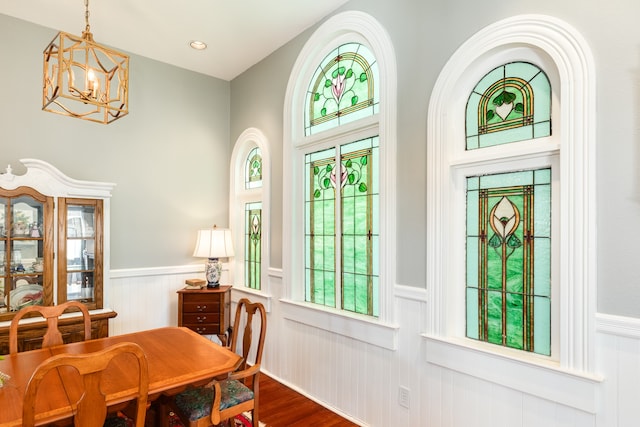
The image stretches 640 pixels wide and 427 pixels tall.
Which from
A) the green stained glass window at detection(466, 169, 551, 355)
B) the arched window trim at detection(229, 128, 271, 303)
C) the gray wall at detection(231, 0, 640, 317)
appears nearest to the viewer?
the gray wall at detection(231, 0, 640, 317)

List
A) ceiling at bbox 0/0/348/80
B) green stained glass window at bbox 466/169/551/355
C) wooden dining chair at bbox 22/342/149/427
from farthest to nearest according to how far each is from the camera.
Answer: ceiling at bbox 0/0/348/80 < green stained glass window at bbox 466/169/551/355 < wooden dining chair at bbox 22/342/149/427

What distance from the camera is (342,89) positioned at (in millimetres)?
3068

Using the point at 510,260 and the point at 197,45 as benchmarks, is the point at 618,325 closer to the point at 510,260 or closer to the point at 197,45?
the point at 510,260

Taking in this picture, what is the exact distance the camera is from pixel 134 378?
1764 millimetres

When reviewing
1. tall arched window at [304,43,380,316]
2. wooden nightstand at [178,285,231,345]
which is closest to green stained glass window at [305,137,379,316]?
tall arched window at [304,43,380,316]

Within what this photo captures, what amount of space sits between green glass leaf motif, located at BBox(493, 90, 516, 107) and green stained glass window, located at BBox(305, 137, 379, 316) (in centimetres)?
87

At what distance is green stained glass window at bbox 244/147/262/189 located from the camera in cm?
404

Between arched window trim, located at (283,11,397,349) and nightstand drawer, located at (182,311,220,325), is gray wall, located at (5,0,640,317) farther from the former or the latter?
nightstand drawer, located at (182,311,220,325)

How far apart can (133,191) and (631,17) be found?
3.94 meters

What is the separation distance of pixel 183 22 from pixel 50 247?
216cm

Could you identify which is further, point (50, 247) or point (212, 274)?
point (212, 274)

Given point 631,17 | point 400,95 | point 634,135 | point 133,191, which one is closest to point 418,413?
point 634,135

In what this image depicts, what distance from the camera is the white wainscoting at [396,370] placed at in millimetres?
1652

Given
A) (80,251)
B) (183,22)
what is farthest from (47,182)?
(183,22)
